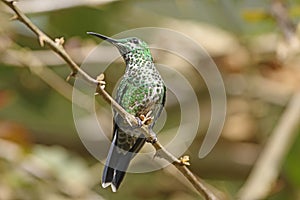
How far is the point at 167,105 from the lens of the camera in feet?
9.48

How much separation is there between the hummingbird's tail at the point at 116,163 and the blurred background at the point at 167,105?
4.43 ft

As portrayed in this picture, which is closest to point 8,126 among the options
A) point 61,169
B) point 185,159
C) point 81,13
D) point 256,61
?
point 61,169

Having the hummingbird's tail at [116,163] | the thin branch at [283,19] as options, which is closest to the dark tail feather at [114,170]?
the hummingbird's tail at [116,163]

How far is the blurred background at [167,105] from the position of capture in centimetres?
264

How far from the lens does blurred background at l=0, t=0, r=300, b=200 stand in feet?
8.66

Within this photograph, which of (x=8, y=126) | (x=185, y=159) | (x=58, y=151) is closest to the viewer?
(x=185, y=159)

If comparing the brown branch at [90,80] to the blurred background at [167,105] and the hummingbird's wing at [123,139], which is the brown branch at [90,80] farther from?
the blurred background at [167,105]

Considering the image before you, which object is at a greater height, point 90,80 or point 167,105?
point 90,80

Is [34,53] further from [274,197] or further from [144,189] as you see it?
[274,197]

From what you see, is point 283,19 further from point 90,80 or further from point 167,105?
point 90,80

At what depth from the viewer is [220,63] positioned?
3.07m

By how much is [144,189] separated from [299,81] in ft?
2.45

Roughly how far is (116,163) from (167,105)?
1.67m

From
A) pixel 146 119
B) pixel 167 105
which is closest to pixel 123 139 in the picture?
pixel 146 119
